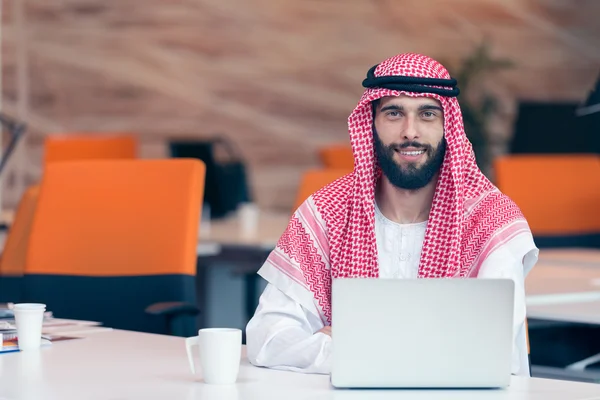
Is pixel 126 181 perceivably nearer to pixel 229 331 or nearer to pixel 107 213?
pixel 107 213

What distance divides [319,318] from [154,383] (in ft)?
1.89

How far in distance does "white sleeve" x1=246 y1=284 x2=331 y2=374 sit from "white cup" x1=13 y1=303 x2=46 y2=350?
1.41 ft

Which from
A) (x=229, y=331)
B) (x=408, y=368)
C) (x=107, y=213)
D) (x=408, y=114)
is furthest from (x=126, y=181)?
(x=408, y=368)

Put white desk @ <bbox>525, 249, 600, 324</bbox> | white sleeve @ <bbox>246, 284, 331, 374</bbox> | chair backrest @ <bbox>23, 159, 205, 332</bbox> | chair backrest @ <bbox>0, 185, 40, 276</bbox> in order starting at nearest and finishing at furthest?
white sleeve @ <bbox>246, 284, 331, 374</bbox>, white desk @ <bbox>525, 249, 600, 324</bbox>, chair backrest @ <bbox>23, 159, 205, 332</bbox>, chair backrest @ <bbox>0, 185, 40, 276</bbox>

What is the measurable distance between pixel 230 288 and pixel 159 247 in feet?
9.40

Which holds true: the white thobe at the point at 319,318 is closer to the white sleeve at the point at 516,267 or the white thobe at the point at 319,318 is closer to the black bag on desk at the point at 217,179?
the white sleeve at the point at 516,267

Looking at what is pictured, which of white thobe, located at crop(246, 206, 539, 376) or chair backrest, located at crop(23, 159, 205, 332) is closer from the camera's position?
white thobe, located at crop(246, 206, 539, 376)

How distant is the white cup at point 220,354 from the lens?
6.32 ft

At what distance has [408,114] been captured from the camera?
2.49 m

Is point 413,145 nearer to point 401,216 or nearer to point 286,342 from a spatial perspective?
point 401,216

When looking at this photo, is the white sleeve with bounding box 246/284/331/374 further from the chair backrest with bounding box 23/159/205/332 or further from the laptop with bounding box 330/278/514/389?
the chair backrest with bounding box 23/159/205/332

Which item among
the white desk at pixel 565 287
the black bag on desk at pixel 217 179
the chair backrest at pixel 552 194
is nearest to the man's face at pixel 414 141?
the white desk at pixel 565 287

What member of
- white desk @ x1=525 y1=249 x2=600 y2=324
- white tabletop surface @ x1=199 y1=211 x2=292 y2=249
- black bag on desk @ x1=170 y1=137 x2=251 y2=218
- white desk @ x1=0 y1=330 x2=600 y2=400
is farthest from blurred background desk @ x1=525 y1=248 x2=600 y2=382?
black bag on desk @ x1=170 y1=137 x2=251 y2=218

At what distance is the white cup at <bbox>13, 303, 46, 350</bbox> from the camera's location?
232cm
